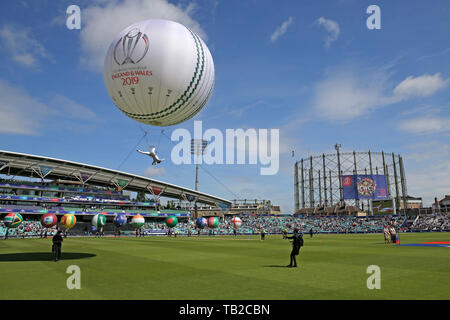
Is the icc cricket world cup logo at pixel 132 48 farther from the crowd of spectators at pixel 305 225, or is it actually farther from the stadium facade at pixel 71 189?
the stadium facade at pixel 71 189

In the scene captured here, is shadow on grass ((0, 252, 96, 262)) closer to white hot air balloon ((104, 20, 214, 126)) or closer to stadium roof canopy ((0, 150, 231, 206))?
white hot air balloon ((104, 20, 214, 126))

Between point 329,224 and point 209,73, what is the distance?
2720 inches

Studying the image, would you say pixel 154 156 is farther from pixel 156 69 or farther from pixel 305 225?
pixel 305 225

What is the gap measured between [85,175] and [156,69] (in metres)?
74.3

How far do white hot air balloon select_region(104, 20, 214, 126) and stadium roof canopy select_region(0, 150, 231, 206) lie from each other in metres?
67.8

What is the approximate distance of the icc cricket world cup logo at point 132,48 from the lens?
1062cm

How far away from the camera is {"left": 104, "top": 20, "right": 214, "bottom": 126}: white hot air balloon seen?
10.6m

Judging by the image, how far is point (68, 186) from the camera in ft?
246

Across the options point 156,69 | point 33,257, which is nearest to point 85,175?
point 33,257

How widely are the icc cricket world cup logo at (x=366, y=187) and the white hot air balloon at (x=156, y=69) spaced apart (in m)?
79.9

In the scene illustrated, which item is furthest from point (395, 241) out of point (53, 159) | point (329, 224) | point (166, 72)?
point (53, 159)
